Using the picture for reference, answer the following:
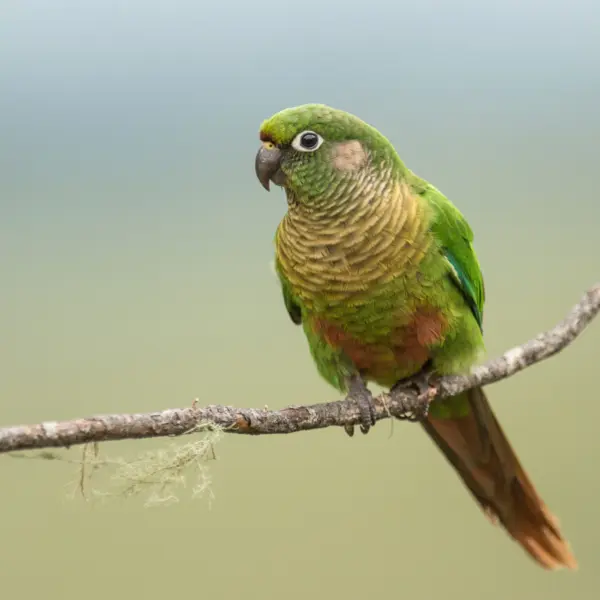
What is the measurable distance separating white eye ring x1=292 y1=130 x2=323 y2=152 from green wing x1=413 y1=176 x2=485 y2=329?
28cm

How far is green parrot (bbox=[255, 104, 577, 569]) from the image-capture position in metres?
1.57

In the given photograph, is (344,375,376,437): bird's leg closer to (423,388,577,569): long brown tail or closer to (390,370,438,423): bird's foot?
(390,370,438,423): bird's foot

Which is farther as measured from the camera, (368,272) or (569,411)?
(569,411)

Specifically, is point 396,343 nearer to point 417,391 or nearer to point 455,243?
point 417,391

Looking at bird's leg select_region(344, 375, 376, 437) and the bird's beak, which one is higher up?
the bird's beak

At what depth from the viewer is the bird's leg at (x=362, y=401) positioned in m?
1.56

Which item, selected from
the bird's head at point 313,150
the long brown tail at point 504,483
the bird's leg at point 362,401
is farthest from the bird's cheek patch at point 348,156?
the long brown tail at point 504,483

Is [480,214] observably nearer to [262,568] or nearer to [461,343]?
[461,343]

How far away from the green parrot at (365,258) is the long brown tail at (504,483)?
0.30 meters

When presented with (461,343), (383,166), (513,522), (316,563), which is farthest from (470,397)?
(316,563)

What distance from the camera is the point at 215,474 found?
2.44 m

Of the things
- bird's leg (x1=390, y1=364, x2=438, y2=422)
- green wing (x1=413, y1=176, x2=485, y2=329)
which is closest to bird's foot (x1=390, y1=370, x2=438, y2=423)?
bird's leg (x1=390, y1=364, x2=438, y2=422)

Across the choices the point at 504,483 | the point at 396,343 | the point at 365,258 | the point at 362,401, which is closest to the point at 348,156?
the point at 365,258

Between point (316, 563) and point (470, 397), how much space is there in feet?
2.76
